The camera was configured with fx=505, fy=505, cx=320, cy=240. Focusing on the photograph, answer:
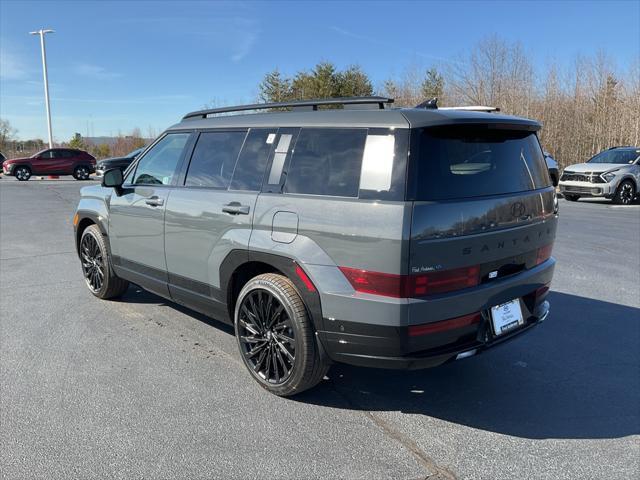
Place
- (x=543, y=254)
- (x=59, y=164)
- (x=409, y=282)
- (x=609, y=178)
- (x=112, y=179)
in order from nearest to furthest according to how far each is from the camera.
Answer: (x=409, y=282), (x=543, y=254), (x=112, y=179), (x=609, y=178), (x=59, y=164)

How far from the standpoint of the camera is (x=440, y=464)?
2707 mm

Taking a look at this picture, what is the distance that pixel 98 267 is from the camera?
17.9 feet

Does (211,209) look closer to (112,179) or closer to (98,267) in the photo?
(112,179)

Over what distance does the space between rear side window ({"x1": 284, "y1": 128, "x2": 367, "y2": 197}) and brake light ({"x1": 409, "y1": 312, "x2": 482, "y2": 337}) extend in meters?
0.84

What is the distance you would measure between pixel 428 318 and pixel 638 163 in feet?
57.5

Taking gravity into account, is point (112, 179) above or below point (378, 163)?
A: below

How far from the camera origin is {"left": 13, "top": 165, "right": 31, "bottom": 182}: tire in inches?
1067

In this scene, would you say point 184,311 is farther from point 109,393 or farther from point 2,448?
point 2,448

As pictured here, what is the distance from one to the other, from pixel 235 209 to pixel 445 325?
1648mm

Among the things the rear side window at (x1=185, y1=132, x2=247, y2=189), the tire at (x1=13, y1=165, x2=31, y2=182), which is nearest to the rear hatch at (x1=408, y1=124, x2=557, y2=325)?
the rear side window at (x1=185, y1=132, x2=247, y2=189)

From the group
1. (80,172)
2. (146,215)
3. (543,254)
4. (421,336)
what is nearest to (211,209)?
(146,215)

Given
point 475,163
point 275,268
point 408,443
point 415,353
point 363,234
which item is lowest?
point 408,443

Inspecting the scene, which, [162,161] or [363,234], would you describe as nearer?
[363,234]

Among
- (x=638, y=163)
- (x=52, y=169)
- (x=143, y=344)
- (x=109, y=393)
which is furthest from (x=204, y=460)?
(x=52, y=169)
